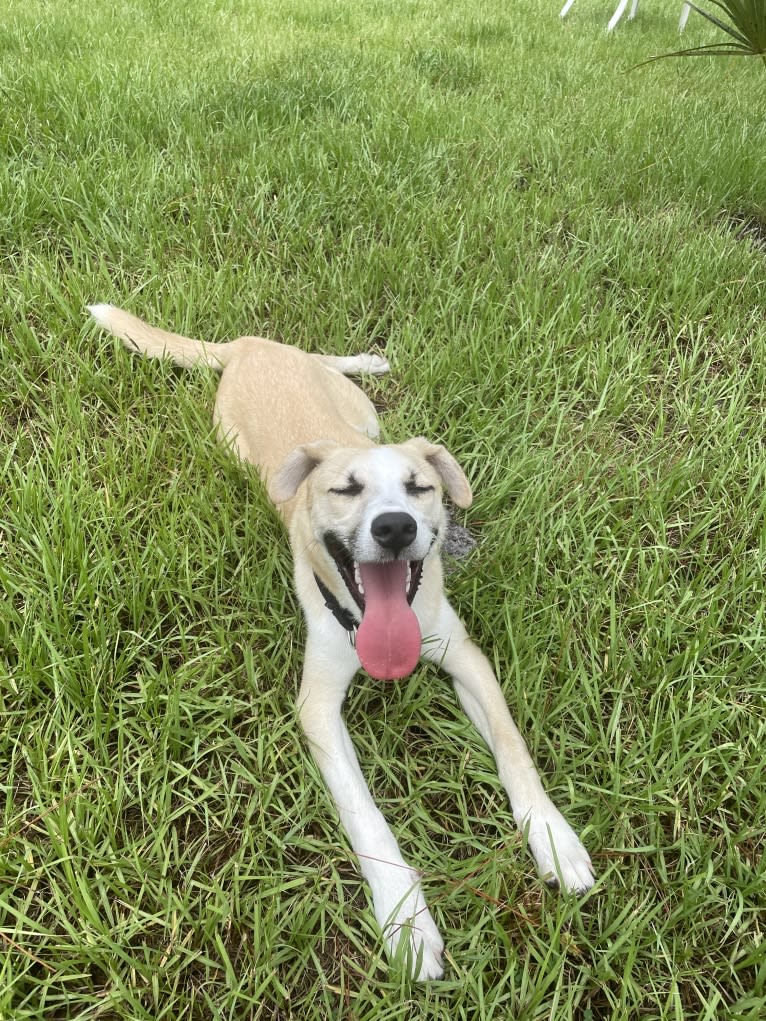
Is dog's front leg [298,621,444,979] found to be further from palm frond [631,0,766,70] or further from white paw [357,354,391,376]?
palm frond [631,0,766,70]

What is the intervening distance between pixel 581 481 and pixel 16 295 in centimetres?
282

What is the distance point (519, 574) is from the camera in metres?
2.32

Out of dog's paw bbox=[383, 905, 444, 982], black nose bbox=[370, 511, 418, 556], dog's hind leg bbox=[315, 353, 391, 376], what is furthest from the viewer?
dog's hind leg bbox=[315, 353, 391, 376]

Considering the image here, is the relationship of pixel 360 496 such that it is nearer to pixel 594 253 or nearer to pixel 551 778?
pixel 551 778

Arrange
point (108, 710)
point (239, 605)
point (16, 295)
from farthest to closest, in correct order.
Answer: point (16, 295)
point (239, 605)
point (108, 710)

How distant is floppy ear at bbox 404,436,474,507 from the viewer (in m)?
2.20

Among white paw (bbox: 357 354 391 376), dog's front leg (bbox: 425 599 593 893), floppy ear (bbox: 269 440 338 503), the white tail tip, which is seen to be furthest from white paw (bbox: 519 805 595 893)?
the white tail tip

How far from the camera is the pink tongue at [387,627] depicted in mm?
1851

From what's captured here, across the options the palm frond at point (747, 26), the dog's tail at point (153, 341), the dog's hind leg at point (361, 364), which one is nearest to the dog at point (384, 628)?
the dog's tail at point (153, 341)

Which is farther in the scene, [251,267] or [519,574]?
[251,267]

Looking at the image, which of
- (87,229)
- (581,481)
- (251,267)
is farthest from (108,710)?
(87,229)

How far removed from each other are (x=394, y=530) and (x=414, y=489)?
29 cm

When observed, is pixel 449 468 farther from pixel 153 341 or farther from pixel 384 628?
pixel 153 341

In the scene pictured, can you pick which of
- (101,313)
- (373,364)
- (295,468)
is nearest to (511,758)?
(295,468)
